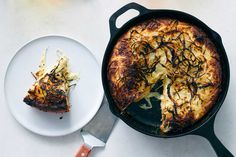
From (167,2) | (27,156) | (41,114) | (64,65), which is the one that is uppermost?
(167,2)

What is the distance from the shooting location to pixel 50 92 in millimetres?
1980

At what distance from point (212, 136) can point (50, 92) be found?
2.33 feet

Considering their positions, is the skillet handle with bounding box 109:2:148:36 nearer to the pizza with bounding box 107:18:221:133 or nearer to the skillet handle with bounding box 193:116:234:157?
the pizza with bounding box 107:18:221:133

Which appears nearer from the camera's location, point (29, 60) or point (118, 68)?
point (118, 68)

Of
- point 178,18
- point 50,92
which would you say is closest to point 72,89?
point 50,92

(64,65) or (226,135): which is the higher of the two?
(64,65)

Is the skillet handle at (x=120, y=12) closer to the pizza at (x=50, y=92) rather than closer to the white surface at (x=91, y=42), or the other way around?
the white surface at (x=91, y=42)

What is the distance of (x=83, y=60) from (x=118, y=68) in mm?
248

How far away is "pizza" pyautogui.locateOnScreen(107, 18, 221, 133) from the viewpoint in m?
1.83

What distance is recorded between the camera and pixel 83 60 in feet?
6.70

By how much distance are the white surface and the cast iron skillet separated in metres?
0.14

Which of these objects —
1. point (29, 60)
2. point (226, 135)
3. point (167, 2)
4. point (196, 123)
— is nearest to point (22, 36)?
point (29, 60)

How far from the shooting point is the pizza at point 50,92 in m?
1.98

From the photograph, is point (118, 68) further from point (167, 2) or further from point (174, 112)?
point (167, 2)
